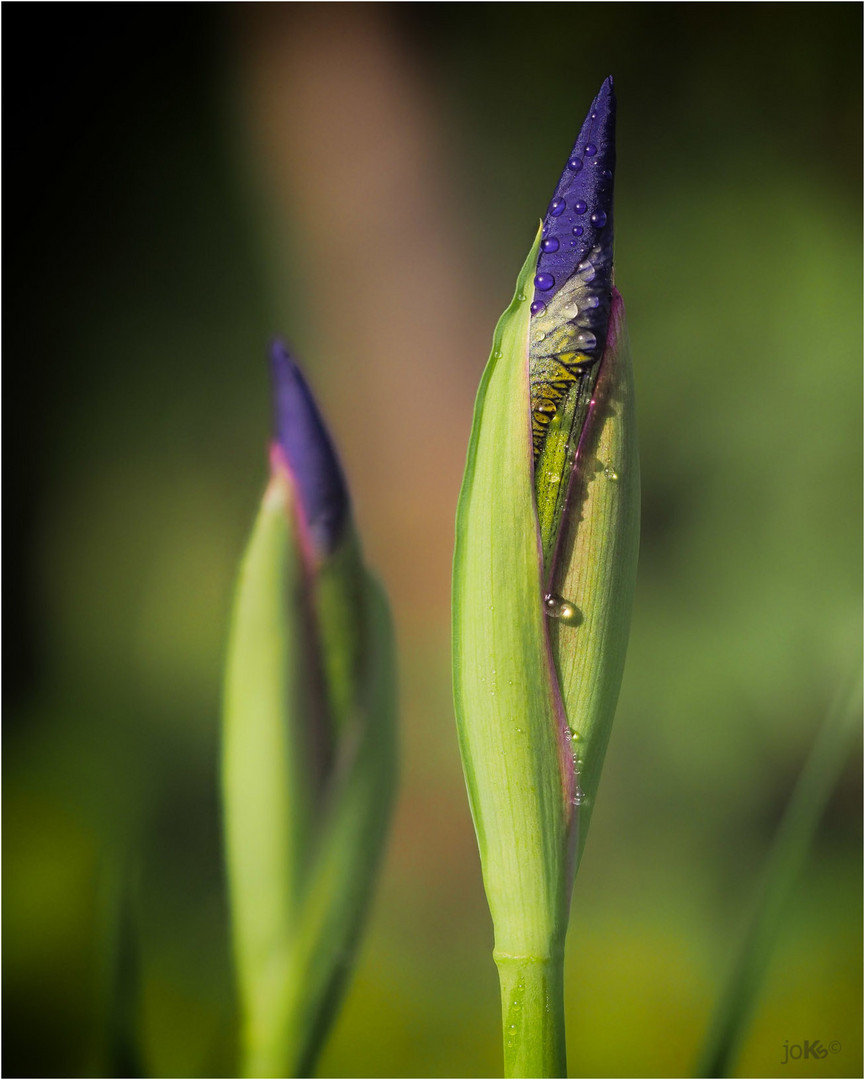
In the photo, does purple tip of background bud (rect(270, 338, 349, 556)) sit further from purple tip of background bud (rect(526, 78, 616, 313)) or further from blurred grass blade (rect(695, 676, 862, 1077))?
blurred grass blade (rect(695, 676, 862, 1077))

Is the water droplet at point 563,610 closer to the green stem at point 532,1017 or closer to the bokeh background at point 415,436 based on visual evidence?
the green stem at point 532,1017

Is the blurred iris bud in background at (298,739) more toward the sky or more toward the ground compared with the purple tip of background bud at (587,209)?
more toward the ground

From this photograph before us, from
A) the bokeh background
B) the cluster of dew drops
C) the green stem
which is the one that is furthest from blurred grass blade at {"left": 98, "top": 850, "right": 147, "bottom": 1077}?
the cluster of dew drops

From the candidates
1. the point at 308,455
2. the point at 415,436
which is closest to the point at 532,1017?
the point at 308,455

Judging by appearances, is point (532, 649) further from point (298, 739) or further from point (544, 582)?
point (298, 739)

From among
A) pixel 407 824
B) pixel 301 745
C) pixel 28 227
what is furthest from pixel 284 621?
pixel 28 227

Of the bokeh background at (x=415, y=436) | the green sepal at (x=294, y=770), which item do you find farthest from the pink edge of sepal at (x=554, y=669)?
the bokeh background at (x=415, y=436)
